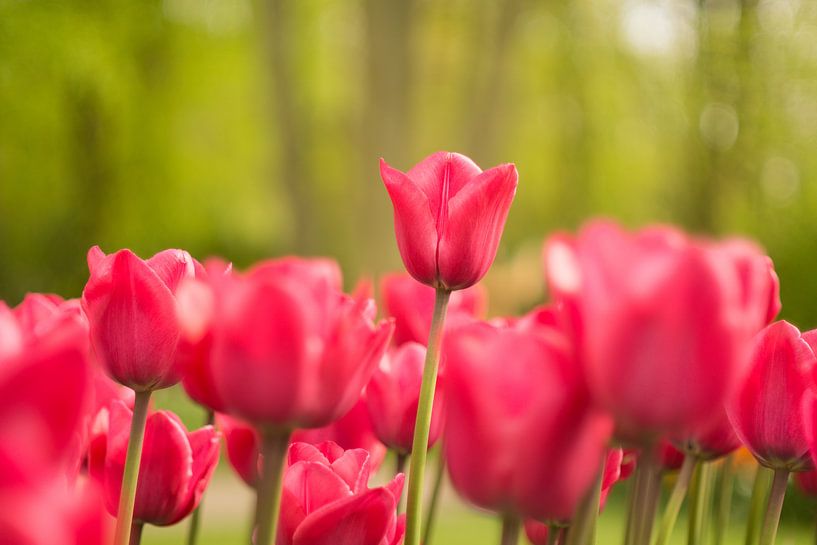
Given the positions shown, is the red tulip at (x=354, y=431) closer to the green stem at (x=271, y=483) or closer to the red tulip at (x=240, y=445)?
the red tulip at (x=240, y=445)

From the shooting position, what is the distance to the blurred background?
850cm

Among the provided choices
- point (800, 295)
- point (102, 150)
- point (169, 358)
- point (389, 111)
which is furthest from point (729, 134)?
point (169, 358)

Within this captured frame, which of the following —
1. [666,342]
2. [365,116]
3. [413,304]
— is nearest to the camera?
[666,342]

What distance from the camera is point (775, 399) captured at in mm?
724

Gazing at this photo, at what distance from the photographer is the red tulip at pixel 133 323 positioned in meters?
0.67

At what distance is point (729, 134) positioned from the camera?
36.5 feet

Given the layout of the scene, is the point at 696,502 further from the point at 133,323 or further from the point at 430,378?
the point at 133,323

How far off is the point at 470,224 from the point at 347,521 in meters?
0.24

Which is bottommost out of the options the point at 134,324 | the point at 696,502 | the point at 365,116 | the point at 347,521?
the point at 365,116

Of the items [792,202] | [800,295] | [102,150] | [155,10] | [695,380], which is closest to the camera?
[695,380]

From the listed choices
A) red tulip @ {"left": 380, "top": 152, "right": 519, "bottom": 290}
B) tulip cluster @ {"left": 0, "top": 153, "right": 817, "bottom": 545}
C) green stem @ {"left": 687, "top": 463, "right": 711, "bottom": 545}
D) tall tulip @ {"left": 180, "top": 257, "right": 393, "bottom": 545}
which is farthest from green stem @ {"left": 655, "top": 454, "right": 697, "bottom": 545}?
tall tulip @ {"left": 180, "top": 257, "right": 393, "bottom": 545}

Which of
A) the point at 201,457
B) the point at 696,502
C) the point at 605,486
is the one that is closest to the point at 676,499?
the point at 605,486

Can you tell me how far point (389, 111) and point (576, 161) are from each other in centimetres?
730

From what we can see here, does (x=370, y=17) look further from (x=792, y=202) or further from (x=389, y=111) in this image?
(x=792, y=202)
